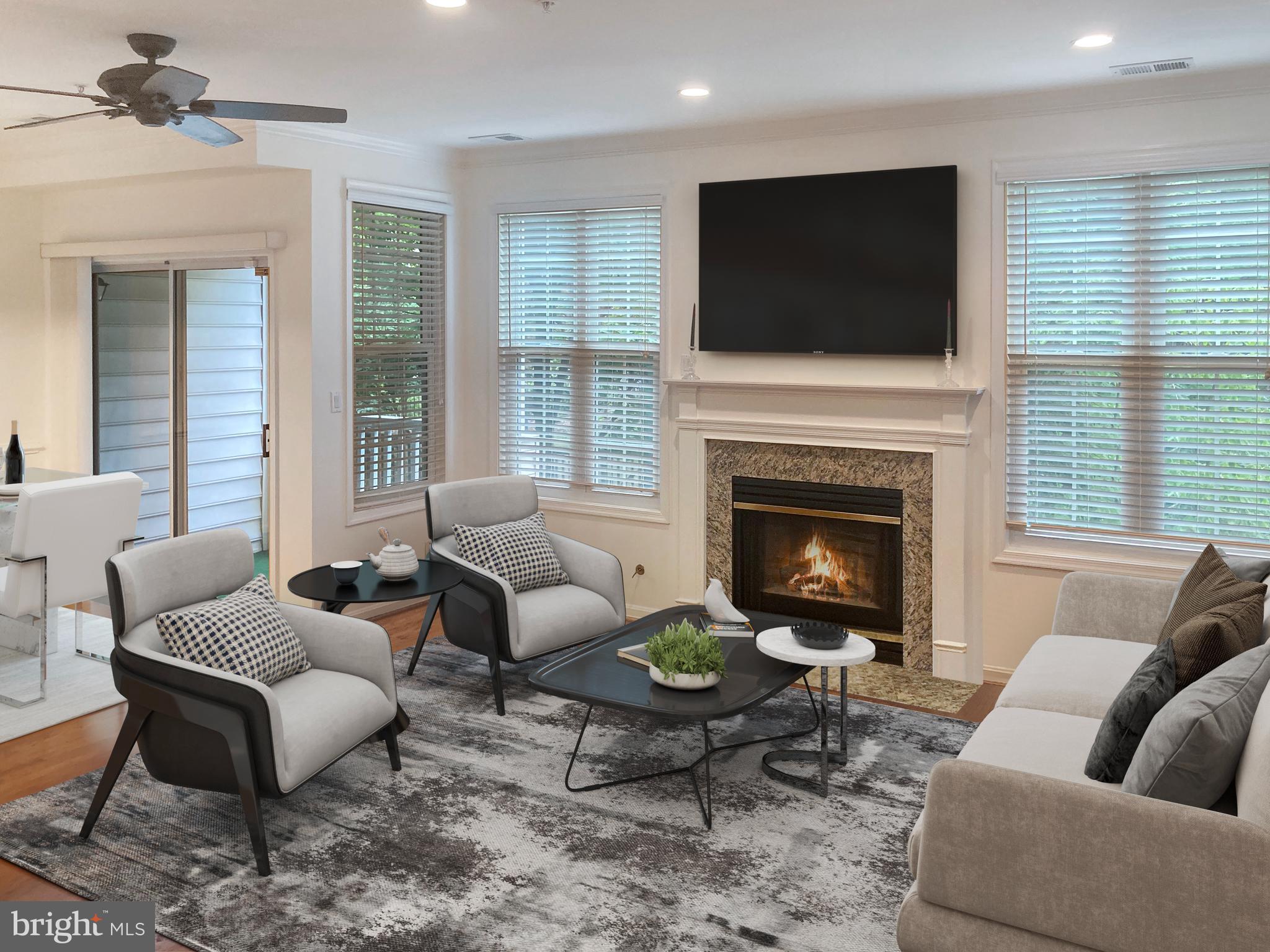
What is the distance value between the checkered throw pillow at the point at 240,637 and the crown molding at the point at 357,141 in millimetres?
2564

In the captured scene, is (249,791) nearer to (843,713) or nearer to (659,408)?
(843,713)

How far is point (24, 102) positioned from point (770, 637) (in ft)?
13.8

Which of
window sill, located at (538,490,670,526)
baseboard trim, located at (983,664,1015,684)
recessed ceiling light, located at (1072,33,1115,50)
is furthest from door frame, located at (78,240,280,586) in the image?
recessed ceiling light, located at (1072,33,1115,50)

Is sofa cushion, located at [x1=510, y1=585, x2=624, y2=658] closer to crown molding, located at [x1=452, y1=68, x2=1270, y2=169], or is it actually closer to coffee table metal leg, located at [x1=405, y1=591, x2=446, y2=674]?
coffee table metal leg, located at [x1=405, y1=591, x2=446, y2=674]

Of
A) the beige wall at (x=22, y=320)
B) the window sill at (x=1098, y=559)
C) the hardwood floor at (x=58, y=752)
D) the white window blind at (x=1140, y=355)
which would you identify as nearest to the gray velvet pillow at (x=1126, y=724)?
the hardwood floor at (x=58, y=752)

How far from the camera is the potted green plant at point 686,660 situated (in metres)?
3.45

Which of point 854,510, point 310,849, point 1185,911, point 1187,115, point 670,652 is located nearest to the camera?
point 1185,911

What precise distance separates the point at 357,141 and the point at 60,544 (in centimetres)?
248

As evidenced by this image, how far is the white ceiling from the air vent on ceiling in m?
0.06

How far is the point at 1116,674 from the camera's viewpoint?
335cm

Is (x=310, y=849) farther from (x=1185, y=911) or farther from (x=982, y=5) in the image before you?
(x=982, y=5)

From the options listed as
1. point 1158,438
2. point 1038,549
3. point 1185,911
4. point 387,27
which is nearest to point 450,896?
point 1185,911

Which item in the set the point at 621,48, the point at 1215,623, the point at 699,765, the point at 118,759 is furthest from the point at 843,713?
the point at 621,48

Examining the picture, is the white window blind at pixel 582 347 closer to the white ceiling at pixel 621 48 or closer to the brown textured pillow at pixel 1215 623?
the white ceiling at pixel 621 48
